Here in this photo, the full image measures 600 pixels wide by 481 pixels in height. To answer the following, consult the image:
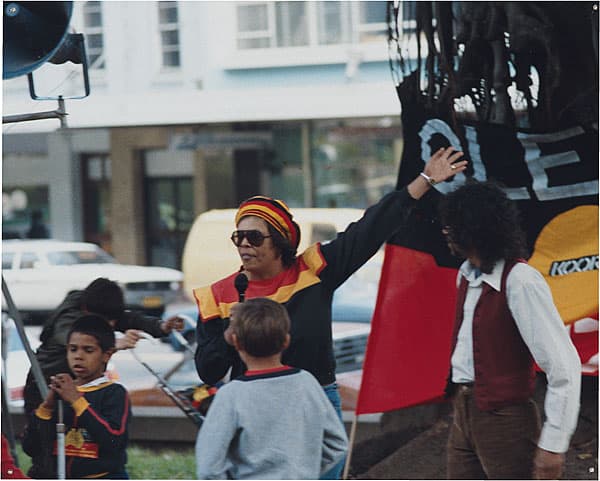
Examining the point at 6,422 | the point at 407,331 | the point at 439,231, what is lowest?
the point at 6,422

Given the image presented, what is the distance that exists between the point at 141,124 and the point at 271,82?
1146 mm

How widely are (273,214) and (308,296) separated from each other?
0.30 m

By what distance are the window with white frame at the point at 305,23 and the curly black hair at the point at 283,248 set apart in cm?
233

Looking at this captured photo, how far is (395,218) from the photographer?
350cm

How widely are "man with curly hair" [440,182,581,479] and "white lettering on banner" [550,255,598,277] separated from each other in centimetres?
117

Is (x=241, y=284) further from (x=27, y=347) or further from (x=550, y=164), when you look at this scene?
(x=550, y=164)

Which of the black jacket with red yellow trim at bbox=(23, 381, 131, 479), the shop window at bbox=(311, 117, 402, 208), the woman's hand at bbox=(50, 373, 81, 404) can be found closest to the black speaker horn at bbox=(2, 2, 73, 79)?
the woman's hand at bbox=(50, 373, 81, 404)

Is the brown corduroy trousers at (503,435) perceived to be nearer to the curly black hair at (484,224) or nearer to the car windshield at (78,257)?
the curly black hair at (484,224)

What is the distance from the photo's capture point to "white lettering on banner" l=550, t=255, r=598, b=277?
4699 mm

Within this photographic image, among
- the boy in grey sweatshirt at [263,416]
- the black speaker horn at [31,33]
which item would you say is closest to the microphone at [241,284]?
the boy in grey sweatshirt at [263,416]

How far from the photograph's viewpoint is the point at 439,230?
482cm

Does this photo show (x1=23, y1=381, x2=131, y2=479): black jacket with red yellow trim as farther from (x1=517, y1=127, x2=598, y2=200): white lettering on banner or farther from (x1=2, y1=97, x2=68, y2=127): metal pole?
(x1=517, y1=127, x2=598, y2=200): white lettering on banner

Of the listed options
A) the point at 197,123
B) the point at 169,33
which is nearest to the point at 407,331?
the point at 169,33

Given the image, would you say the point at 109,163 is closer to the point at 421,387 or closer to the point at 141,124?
the point at 141,124
